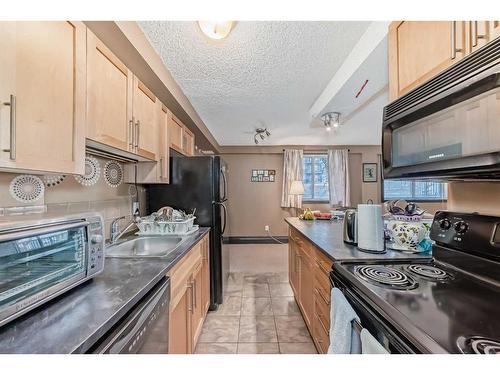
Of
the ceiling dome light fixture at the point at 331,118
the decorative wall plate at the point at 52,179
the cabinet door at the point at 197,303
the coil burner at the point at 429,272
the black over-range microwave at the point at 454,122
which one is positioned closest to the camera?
the black over-range microwave at the point at 454,122

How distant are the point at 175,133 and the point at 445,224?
2435 millimetres

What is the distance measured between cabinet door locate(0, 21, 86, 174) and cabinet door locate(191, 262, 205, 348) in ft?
3.84

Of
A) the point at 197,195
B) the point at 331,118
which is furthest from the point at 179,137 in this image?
the point at 331,118

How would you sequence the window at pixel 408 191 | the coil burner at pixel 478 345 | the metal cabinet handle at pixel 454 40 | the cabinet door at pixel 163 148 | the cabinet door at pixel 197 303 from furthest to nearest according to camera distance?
the window at pixel 408 191, the cabinet door at pixel 163 148, the cabinet door at pixel 197 303, the metal cabinet handle at pixel 454 40, the coil burner at pixel 478 345

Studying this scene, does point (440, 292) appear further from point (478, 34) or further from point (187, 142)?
point (187, 142)

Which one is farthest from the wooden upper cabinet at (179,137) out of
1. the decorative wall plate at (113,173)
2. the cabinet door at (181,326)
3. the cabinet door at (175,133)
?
the cabinet door at (181,326)

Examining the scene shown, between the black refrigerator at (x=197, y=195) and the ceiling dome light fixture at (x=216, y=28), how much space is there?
120 cm

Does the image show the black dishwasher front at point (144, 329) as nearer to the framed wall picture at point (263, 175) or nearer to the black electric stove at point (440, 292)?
the black electric stove at point (440, 292)

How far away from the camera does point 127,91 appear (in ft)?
5.16

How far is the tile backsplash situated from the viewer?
112 cm

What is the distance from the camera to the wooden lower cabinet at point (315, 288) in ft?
4.83

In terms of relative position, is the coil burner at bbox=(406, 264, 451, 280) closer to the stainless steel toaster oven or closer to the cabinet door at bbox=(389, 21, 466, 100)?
the cabinet door at bbox=(389, 21, 466, 100)

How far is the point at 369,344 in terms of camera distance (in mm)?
774

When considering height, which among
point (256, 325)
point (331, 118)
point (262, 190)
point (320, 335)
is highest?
point (331, 118)
